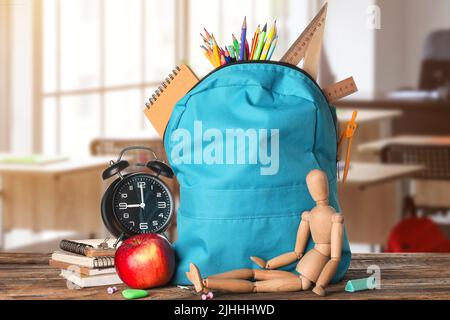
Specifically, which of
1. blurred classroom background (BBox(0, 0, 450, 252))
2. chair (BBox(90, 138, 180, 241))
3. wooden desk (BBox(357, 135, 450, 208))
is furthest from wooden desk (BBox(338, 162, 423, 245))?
chair (BBox(90, 138, 180, 241))

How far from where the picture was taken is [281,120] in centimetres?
105

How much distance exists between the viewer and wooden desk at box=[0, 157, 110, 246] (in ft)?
13.5

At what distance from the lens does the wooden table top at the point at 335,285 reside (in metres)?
1.03

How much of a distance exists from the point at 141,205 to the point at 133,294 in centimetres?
15

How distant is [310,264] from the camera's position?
1032 mm

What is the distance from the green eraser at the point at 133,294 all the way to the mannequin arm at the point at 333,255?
0.18 meters

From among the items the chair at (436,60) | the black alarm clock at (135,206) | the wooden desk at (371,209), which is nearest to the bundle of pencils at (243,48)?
the black alarm clock at (135,206)

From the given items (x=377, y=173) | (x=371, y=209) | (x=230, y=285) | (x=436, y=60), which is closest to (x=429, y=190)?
(x=371, y=209)

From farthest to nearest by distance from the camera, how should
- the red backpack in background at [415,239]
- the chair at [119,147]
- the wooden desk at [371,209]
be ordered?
1. the chair at [119,147]
2. the wooden desk at [371,209]
3. the red backpack in background at [415,239]

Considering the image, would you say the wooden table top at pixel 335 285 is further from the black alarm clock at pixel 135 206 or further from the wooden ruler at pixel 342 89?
the wooden ruler at pixel 342 89

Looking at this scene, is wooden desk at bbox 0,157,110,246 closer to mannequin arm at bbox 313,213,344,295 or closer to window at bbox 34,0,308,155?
window at bbox 34,0,308,155

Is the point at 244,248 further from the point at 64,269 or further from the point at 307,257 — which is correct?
the point at 64,269

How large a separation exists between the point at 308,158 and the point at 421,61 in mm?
6170

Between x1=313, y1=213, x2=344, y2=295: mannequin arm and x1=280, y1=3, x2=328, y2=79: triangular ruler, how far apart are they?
0.58ft
